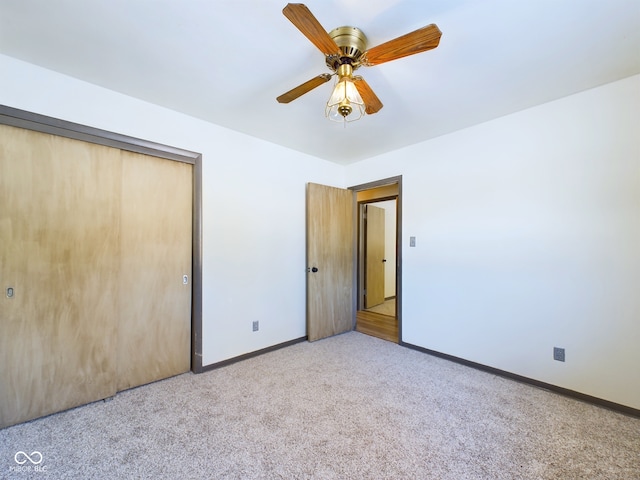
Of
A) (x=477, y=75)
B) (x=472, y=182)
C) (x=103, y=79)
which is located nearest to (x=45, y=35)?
(x=103, y=79)

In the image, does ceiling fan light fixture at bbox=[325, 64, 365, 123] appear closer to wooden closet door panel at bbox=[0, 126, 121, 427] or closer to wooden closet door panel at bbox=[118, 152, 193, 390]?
wooden closet door panel at bbox=[118, 152, 193, 390]

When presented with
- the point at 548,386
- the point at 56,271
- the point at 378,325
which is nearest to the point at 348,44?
the point at 56,271

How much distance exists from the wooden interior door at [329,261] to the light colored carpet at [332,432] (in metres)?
1.07

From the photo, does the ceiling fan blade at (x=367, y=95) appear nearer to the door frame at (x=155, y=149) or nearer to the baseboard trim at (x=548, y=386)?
the door frame at (x=155, y=149)

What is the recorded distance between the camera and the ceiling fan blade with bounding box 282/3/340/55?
110cm

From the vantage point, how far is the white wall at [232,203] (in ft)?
6.56

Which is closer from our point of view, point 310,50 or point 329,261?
point 310,50

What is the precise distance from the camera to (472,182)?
2.80m

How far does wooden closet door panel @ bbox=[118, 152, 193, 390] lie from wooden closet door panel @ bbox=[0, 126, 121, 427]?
100mm

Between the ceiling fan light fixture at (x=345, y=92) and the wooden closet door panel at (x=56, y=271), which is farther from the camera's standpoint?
the wooden closet door panel at (x=56, y=271)

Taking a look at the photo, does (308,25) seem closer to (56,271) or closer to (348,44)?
(348,44)

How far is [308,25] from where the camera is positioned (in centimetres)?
121

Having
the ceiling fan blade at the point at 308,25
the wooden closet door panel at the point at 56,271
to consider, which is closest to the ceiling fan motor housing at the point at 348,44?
the ceiling fan blade at the point at 308,25

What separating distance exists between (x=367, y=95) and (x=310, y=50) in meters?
0.45
